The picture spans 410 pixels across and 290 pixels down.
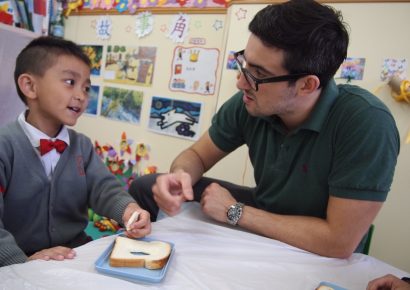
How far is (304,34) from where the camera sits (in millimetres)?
796

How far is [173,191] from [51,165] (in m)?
0.35

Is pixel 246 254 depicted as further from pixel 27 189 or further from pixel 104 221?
pixel 104 221

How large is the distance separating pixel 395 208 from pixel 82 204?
1.20 m

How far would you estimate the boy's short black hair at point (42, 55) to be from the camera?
0.89m

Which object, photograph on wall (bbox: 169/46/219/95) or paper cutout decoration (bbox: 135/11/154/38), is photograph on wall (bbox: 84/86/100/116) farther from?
photograph on wall (bbox: 169/46/219/95)

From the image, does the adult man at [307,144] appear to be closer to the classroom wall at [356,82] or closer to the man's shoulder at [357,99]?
the man's shoulder at [357,99]

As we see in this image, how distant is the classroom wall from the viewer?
1.29m

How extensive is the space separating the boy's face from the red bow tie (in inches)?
1.9

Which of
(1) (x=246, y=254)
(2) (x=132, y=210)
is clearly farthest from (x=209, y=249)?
(2) (x=132, y=210)

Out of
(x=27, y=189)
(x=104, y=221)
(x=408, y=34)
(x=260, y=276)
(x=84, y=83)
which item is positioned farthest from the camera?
(x=104, y=221)

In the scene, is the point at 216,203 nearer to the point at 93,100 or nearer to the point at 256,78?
the point at 256,78

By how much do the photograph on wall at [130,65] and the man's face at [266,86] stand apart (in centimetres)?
130

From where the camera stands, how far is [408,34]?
4.17 feet

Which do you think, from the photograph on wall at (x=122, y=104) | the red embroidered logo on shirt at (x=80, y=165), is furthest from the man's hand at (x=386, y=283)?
the photograph on wall at (x=122, y=104)
